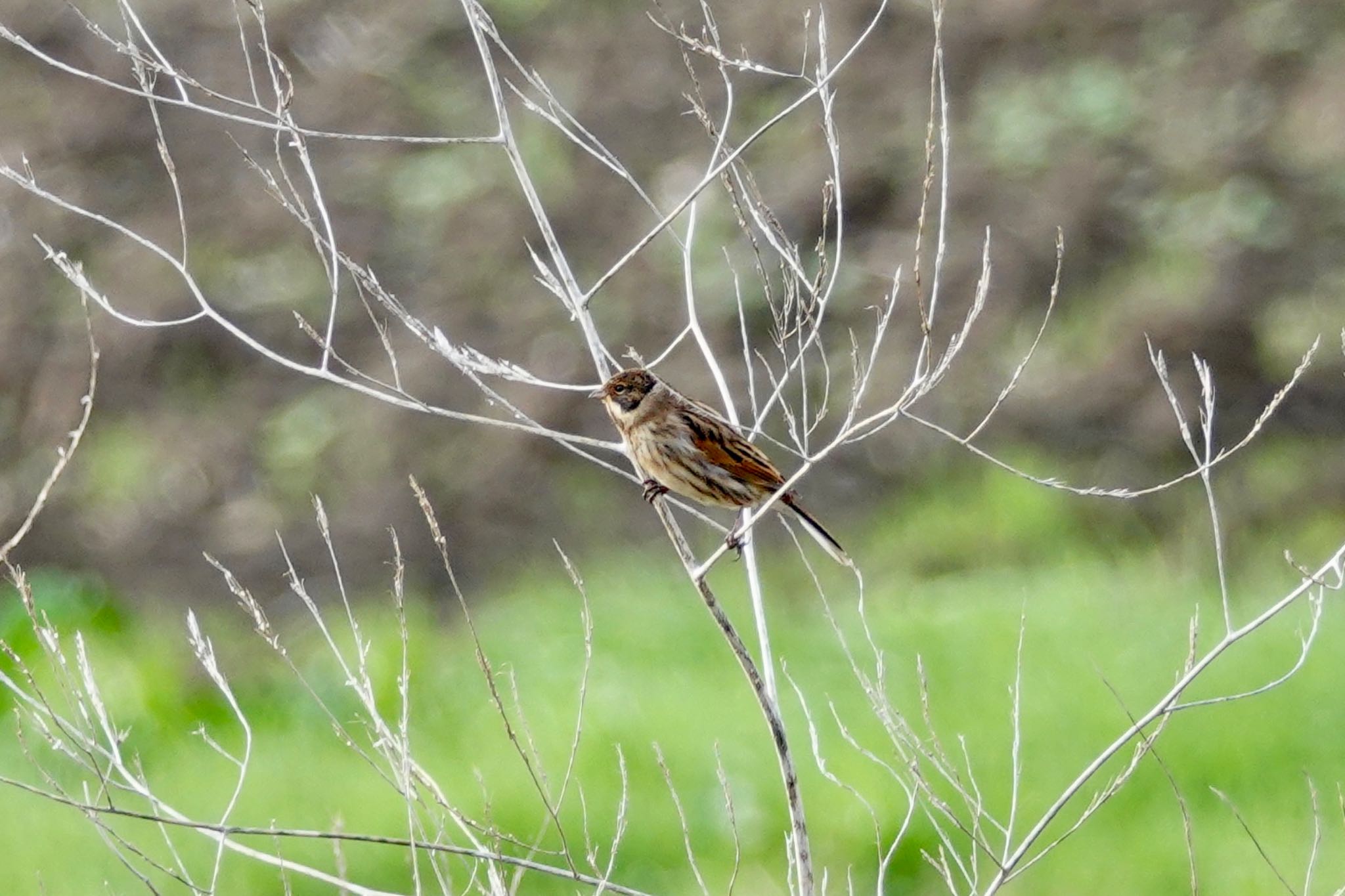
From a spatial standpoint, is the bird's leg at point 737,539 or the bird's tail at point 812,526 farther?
the bird's tail at point 812,526

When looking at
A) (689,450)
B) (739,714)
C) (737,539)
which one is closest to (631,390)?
(689,450)

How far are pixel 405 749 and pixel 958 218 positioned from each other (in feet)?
27.6

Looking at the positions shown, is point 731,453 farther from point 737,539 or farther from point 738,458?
point 737,539

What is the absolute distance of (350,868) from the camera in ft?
24.1

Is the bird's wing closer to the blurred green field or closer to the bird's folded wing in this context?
the bird's folded wing

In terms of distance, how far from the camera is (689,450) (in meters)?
5.68

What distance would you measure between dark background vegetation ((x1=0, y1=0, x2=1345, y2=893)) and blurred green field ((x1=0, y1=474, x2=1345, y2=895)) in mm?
322

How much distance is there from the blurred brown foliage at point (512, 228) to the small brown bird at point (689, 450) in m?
5.06

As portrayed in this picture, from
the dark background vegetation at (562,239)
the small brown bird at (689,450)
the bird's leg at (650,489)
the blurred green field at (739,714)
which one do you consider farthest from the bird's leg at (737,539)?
the dark background vegetation at (562,239)

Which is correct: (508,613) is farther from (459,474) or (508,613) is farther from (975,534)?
(975,534)

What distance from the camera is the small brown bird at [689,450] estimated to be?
5.67m

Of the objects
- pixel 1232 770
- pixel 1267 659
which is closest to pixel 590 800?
pixel 1232 770

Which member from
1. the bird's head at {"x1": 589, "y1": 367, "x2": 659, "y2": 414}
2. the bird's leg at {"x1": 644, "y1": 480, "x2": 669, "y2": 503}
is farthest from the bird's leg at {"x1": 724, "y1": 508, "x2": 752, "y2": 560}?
the bird's head at {"x1": 589, "y1": 367, "x2": 659, "y2": 414}

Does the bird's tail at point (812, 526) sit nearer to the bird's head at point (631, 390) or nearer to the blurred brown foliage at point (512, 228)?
the bird's head at point (631, 390)
